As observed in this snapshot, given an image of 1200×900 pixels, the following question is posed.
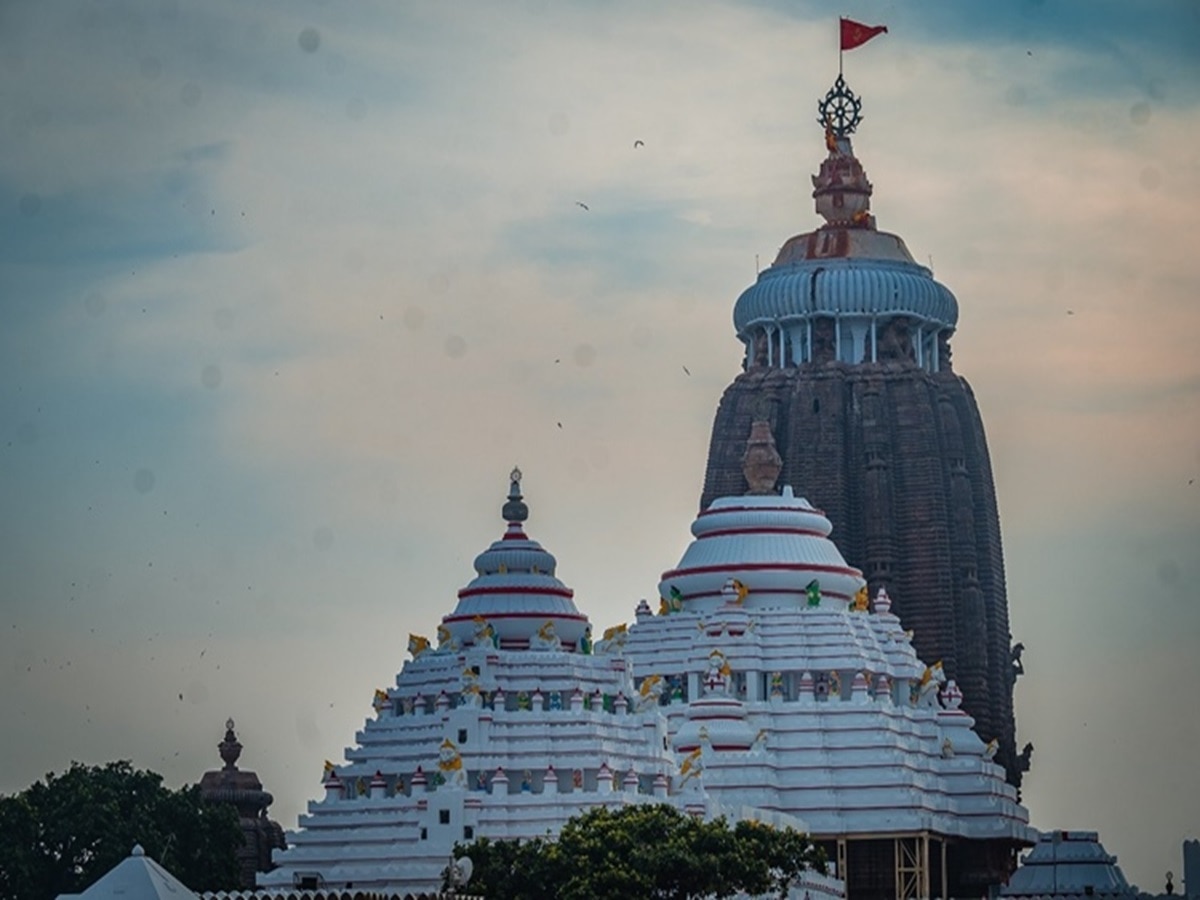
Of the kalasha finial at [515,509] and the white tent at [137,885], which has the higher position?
the kalasha finial at [515,509]

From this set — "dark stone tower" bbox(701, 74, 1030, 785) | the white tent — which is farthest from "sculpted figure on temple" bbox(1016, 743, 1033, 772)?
the white tent

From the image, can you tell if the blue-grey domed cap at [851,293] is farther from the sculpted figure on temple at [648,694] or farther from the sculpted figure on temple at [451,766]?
the sculpted figure on temple at [451,766]

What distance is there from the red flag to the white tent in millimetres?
69007

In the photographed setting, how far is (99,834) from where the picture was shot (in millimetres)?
124188

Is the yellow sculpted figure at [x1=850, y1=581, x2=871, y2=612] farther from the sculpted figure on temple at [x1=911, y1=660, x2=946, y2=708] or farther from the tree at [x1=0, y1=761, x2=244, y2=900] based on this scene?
the tree at [x1=0, y1=761, x2=244, y2=900]

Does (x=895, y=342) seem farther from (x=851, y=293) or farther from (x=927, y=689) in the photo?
(x=927, y=689)

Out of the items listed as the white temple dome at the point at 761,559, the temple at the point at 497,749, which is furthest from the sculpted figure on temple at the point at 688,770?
the white temple dome at the point at 761,559

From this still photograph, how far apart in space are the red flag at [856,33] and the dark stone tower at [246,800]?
34.9 m

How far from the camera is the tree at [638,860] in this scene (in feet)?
322

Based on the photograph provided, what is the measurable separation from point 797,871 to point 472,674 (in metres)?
15.0

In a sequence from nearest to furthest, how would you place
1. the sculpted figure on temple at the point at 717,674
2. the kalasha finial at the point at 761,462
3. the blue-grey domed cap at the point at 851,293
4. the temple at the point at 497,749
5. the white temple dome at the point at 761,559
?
the temple at the point at 497,749 → the sculpted figure on temple at the point at 717,674 → the white temple dome at the point at 761,559 → the kalasha finial at the point at 761,462 → the blue-grey domed cap at the point at 851,293

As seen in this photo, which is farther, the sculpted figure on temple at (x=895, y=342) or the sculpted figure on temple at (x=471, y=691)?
the sculpted figure on temple at (x=895, y=342)

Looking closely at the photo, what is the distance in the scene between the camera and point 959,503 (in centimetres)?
14275

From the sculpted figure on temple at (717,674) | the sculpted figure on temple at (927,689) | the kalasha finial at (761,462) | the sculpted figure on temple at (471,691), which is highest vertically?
the kalasha finial at (761,462)
